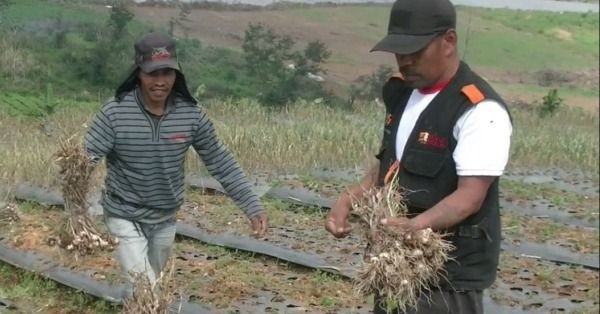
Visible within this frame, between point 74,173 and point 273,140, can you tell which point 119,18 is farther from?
point 74,173

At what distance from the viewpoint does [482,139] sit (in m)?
2.12

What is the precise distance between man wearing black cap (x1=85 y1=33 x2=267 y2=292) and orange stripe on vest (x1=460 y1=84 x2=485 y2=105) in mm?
1064

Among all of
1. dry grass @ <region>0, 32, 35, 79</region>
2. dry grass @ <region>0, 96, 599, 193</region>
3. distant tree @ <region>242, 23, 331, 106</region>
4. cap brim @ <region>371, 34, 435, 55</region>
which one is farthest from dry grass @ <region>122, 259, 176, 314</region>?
distant tree @ <region>242, 23, 331, 106</region>

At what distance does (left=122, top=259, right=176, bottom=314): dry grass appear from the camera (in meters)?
2.58

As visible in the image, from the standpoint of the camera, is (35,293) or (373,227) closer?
(373,227)

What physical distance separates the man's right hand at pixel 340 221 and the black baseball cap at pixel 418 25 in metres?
0.41

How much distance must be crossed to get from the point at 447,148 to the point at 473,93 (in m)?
0.14

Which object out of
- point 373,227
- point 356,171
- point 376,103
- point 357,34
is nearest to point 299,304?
point 373,227

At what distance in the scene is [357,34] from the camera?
766cm

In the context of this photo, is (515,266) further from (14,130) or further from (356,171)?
(14,130)

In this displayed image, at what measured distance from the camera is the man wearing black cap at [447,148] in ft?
6.97

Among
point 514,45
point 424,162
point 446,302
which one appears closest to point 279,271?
point 446,302

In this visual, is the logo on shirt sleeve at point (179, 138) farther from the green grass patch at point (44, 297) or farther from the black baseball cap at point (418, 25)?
the green grass patch at point (44, 297)

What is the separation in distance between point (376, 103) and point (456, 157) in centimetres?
514
